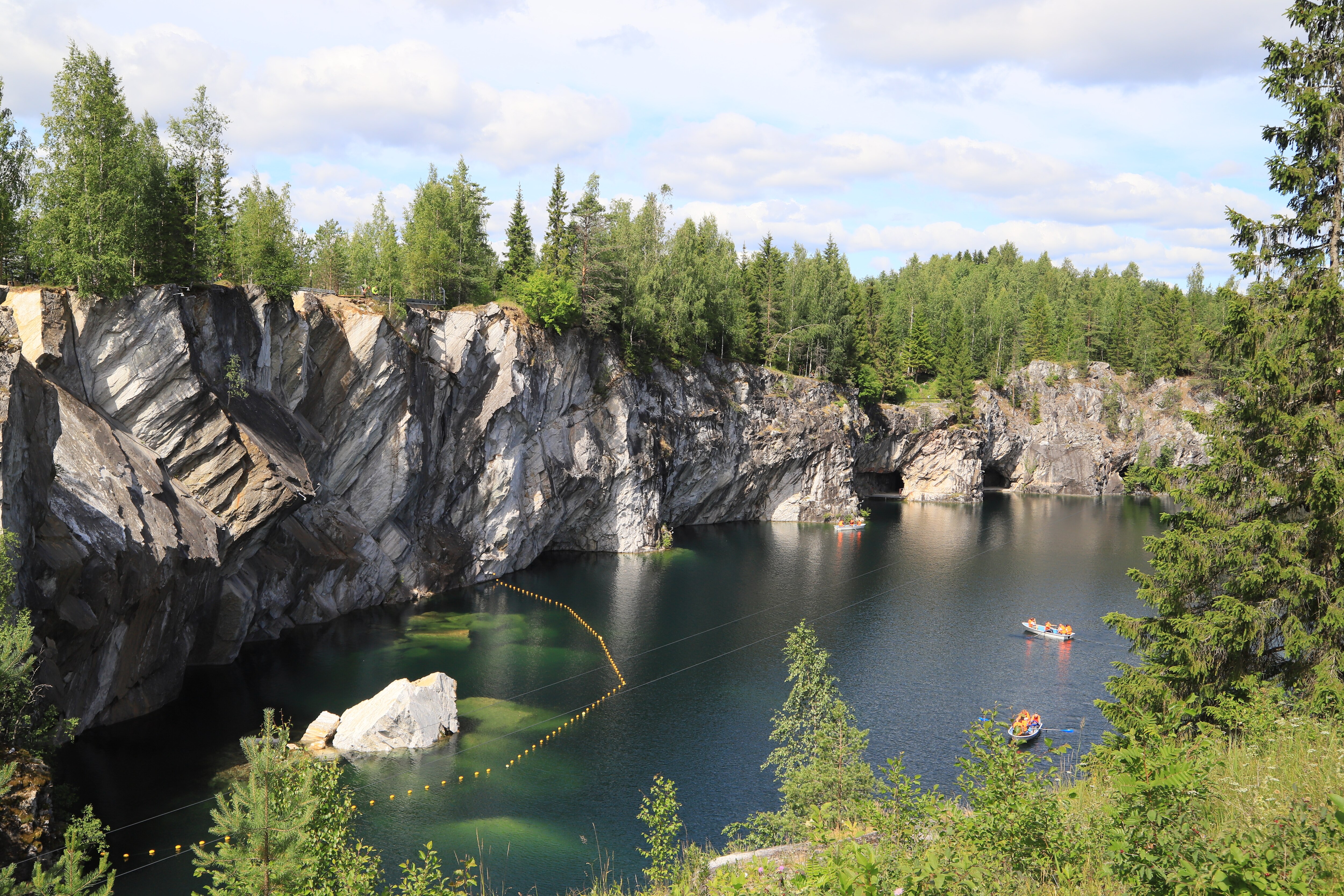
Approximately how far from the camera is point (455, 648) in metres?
46.6

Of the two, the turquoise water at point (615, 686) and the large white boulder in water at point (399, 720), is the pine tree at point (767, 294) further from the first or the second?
the large white boulder in water at point (399, 720)

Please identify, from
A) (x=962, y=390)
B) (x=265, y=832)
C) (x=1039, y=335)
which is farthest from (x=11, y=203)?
(x=1039, y=335)

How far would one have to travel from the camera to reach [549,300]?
6341cm

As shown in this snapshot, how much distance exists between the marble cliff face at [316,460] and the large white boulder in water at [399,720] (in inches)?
346

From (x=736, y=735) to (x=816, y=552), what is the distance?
39970mm

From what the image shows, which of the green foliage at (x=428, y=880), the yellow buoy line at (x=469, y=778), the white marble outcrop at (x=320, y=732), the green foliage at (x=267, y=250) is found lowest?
the yellow buoy line at (x=469, y=778)

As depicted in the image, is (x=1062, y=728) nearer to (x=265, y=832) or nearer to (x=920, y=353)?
(x=265, y=832)

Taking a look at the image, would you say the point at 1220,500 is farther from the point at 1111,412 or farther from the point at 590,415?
the point at 1111,412

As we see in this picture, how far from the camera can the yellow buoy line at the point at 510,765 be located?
25719 millimetres

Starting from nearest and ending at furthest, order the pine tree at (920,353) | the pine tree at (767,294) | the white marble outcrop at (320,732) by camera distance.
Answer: the white marble outcrop at (320,732)
the pine tree at (767,294)
the pine tree at (920,353)

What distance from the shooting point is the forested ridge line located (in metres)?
33.9

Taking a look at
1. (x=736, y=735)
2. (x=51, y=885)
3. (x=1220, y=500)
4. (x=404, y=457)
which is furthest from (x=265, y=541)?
(x=1220, y=500)

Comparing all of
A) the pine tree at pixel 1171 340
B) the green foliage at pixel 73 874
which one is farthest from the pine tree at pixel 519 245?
the pine tree at pixel 1171 340

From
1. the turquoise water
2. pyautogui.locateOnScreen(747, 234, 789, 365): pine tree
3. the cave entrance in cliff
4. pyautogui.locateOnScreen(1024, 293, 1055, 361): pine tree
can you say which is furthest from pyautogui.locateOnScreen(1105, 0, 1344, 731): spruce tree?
pyautogui.locateOnScreen(1024, 293, 1055, 361): pine tree
